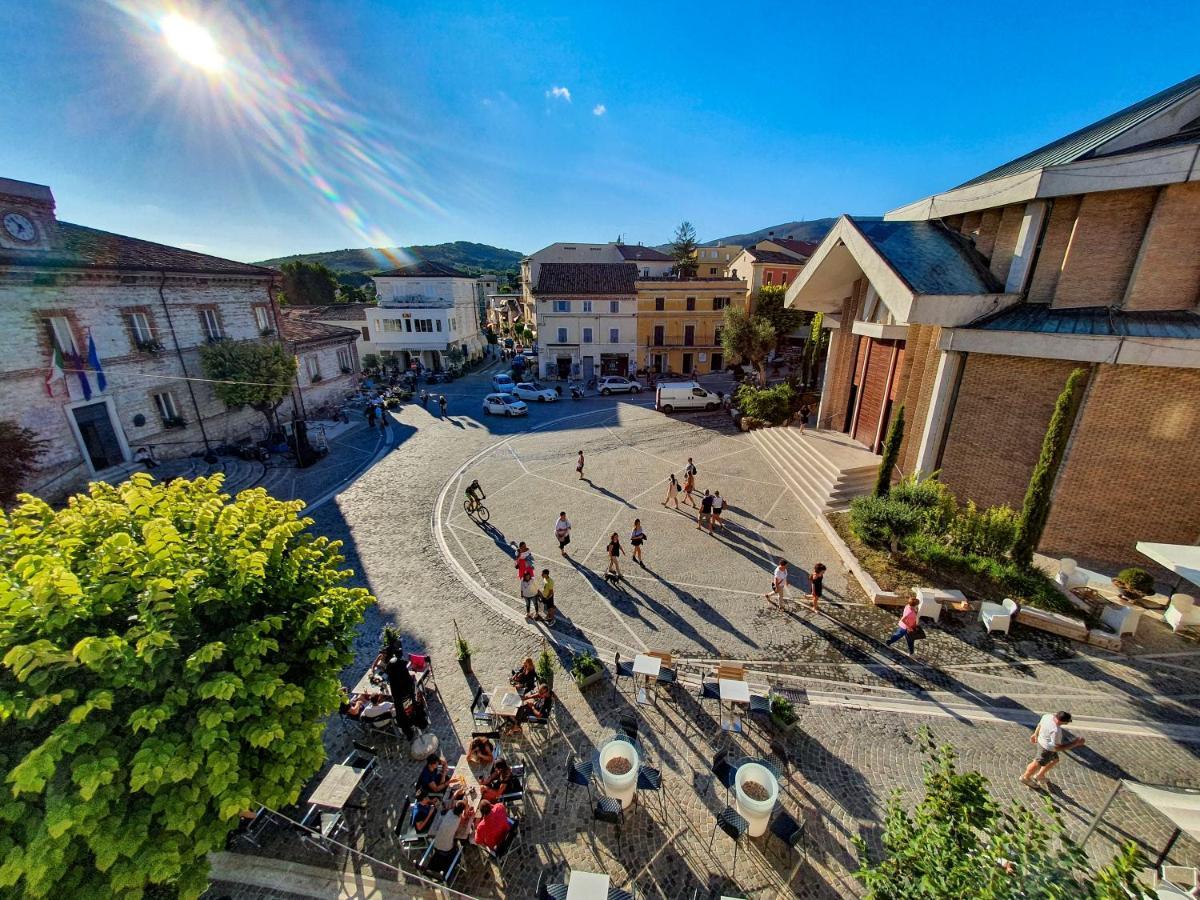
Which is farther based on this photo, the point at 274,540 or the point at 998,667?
the point at 998,667

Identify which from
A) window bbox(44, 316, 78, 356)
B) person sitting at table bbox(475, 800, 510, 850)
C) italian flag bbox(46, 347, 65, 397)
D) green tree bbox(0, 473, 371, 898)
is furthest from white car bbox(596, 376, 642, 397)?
person sitting at table bbox(475, 800, 510, 850)

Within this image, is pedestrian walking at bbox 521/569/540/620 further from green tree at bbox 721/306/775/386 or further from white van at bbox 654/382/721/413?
Answer: green tree at bbox 721/306/775/386

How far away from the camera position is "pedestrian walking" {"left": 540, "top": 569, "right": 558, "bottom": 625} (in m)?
10.6

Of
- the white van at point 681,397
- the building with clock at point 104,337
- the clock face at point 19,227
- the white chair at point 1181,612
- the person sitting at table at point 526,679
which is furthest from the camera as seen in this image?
the white van at point 681,397

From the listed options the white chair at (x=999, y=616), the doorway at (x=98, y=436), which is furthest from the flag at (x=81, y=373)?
the white chair at (x=999, y=616)

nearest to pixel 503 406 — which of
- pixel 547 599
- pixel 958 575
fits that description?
pixel 547 599

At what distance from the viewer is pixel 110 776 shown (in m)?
3.92

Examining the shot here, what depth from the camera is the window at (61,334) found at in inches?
656

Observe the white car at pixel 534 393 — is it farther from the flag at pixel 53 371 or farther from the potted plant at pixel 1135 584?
the potted plant at pixel 1135 584

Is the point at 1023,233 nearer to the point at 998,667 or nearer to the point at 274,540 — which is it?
the point at 998,667

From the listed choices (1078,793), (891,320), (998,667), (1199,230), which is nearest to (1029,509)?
(998,667)

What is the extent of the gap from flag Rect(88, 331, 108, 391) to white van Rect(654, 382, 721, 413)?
84.2 feet

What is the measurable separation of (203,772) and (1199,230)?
66.8 ft

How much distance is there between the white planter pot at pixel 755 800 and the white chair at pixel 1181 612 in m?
10.2
